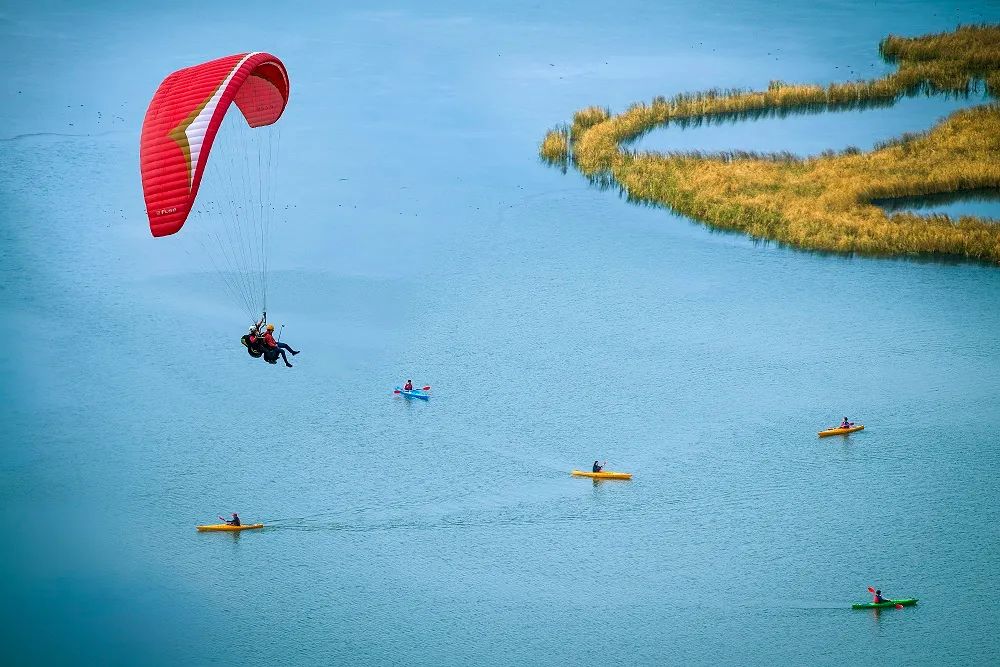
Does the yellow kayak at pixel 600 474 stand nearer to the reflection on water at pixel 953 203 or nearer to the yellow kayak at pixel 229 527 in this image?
the yellow kayak at pixel 229 527

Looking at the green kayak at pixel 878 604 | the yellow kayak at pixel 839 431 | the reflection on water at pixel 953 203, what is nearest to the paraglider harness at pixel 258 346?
the green kayak at pixel 878 604

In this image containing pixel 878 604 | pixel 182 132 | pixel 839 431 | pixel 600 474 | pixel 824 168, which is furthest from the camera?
pixel 824 168

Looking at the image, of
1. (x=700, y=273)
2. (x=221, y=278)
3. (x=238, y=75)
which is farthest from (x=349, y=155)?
(x=238, y=75)

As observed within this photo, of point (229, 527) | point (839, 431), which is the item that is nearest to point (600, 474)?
point (839, 431)

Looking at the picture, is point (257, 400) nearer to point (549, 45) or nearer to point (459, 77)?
point (459, 77)

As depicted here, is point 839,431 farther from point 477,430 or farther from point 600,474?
point 477,430

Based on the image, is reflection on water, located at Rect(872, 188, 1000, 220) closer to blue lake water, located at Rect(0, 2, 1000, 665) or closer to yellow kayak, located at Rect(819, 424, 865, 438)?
blue lake water, located at Rect(0, 2, 1000, 665)
